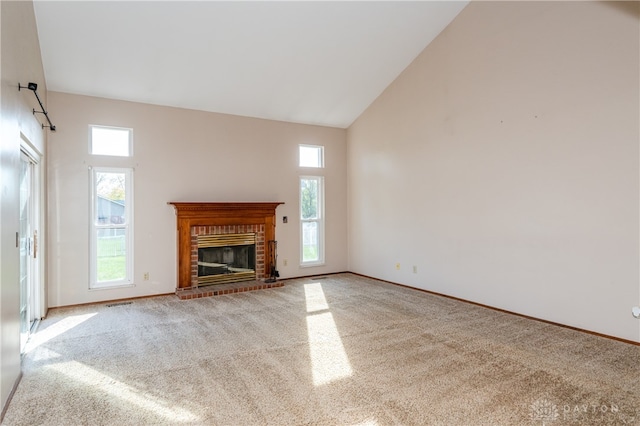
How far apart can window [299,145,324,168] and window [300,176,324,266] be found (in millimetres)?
270

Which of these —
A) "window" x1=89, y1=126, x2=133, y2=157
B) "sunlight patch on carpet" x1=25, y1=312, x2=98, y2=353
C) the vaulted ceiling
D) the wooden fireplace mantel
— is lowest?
"sunlight patch on carpet" x1=25, y1=312, x2=98, y2=353

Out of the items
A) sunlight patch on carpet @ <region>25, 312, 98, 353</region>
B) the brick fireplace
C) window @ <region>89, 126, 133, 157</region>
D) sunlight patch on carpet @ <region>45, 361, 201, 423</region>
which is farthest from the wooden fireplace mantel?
sunlight patch on carpet @ <region>45, 361, 201, 423</region>

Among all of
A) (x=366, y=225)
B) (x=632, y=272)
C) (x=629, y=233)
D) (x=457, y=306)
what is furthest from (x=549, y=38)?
(x=366, y=225)

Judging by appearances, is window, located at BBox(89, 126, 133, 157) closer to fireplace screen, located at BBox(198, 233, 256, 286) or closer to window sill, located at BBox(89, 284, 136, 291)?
fireplace screen, located at BBox(198, 233, 256, 286)

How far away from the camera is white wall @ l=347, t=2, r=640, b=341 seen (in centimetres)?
372

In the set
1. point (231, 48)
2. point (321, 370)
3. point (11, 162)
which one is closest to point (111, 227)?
point (11, 162)

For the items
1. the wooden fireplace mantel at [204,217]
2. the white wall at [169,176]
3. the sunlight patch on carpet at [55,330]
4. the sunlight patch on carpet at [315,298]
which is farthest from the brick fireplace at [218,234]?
the sunlight patch on carpet at [55,330]

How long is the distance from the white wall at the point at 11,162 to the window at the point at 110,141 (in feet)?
6.05

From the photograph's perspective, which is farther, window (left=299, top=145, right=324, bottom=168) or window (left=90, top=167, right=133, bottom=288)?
window (left=299, top=145, right=324, bottom=168)

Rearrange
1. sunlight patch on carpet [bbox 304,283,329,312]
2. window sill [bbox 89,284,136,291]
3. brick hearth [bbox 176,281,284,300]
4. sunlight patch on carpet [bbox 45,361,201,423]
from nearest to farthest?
sunlight patch on carpet [bbox 45,361,201,423], sunlight patch on carpet [bbox 304,283,329,312], window sill [bbox 89,284,136,291], brick hearth [bbox 176,281,284,300]

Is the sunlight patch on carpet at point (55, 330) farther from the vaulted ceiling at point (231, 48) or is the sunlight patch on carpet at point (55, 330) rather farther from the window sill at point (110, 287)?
the vaulted ceiling at point (231, 48)

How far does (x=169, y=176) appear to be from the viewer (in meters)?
5.83

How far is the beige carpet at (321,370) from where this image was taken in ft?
7.91

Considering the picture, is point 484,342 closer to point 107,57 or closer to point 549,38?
point 549,38
